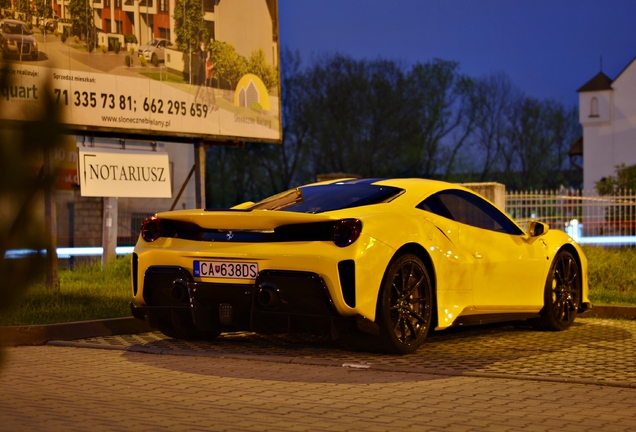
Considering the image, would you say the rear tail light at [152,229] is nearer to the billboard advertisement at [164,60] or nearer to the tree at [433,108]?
the billboard advertisement at [164,60]

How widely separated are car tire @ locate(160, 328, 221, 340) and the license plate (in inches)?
47.7

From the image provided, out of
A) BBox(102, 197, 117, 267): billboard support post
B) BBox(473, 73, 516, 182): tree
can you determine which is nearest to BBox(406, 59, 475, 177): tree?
BBox(473, 73, 516, 182): tree

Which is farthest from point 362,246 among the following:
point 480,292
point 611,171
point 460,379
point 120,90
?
point 611,171

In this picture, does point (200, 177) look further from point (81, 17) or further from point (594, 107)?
point (594, 107)

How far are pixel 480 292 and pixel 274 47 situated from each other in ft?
30.5

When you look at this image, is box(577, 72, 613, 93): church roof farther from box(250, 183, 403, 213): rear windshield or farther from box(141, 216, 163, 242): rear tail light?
box(141, 216, 163, 242): rear tail light

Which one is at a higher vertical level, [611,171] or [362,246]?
[611,171]

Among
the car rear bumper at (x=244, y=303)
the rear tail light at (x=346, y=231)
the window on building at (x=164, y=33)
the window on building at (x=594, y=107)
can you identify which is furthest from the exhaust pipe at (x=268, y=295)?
the window on building at (x=594, y=107)

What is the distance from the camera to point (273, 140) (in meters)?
16.8

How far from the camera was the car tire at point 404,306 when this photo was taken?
7367 mm

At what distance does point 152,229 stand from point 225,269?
34.1 inches

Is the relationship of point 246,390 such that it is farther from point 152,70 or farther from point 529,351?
point 152,70

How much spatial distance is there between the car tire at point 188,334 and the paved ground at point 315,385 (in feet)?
0.27

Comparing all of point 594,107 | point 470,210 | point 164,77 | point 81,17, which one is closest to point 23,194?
point 470,210
